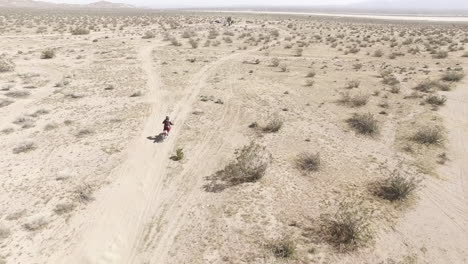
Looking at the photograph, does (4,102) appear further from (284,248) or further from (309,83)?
(309,83)

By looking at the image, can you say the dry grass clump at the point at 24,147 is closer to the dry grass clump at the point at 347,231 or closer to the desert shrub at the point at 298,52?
the dry grass clump at the point at 347,231

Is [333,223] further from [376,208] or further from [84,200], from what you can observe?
[84,200]

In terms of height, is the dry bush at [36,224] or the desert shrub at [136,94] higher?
the desert shrub at [136,94]

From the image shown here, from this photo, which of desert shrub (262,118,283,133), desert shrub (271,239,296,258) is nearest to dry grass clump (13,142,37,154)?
desert shrub (262,118,283,133)

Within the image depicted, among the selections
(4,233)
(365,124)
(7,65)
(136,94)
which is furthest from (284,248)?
(7,65)

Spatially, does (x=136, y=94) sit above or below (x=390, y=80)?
below

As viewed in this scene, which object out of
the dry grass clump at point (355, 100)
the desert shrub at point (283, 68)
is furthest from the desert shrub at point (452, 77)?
the desert shrub at point (283, 68)

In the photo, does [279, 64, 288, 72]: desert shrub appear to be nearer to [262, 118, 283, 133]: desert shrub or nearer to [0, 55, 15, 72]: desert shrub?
[262, 118, 283, 133]: desert shrub
